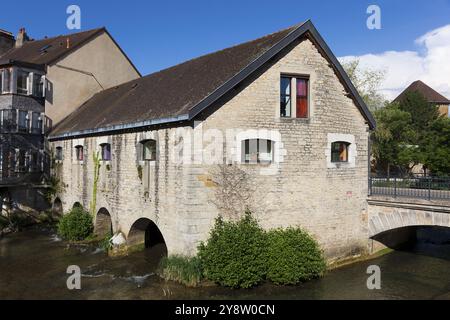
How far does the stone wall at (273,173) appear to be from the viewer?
37.1 feet

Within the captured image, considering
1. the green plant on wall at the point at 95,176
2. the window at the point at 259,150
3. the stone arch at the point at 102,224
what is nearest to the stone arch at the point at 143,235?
the stone arch at the point at 102,224

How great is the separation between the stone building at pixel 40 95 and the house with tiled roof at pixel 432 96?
3570cm

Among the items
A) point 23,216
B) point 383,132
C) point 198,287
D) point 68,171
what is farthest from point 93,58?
point 383,132

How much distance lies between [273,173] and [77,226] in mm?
9227

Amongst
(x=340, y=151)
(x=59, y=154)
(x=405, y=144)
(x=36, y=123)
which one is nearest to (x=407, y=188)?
(x=340, y=151)

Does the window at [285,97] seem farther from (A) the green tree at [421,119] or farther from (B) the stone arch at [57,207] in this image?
(A) the green tree at [421,119]

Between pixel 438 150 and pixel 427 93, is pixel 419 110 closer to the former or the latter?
pixel 427 93

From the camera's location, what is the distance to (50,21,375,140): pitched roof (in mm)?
11484

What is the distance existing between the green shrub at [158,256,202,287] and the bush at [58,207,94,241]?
6.58 metres

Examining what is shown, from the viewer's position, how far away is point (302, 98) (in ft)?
42.9

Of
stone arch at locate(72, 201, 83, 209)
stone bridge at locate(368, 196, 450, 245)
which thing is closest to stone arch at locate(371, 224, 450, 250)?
stone bridge at locate(368, 196, 450, 245)

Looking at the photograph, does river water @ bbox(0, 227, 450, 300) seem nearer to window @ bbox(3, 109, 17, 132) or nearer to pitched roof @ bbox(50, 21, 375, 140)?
pitched roof @ bbox(50, 21, 375, 140)

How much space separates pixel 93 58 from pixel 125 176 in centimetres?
1266
